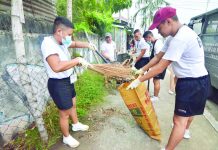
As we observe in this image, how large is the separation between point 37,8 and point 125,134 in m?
3.24

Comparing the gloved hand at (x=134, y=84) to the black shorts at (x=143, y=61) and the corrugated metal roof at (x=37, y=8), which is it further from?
the black shorts at (x=143, y=61)

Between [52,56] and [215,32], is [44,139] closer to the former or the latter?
[52,56]

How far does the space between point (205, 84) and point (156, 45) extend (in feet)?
7.63

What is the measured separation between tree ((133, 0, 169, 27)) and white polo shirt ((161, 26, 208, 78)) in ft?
75.8

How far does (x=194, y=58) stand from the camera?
236 cm

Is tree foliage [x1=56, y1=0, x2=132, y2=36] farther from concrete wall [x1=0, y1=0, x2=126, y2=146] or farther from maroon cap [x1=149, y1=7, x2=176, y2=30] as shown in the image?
maroon cap [x1=149, y1=7, x2=176, y2=30]

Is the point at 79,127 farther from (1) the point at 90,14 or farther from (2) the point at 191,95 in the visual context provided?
(1) the point at 90,14

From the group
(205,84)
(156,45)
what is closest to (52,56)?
(205,84)

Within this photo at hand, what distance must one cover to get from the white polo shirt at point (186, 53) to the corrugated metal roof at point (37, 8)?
7.99ft

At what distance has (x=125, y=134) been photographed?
3357 millimetres

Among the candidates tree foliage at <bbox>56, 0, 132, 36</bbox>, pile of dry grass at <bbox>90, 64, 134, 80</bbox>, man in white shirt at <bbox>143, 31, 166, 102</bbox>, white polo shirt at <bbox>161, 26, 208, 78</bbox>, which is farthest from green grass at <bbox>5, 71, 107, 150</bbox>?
tree foliage at <bbox>56, 0, 132, 36</bbox>

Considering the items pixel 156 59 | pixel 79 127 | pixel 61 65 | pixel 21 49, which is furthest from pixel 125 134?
pixel 21 49

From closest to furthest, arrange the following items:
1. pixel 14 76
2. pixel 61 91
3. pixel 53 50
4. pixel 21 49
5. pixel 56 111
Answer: pixel 53 50, pixel 21 49, pixel 61 91, pixel 14 76, pixel 56 111

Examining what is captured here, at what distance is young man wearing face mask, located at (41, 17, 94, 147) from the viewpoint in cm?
238
